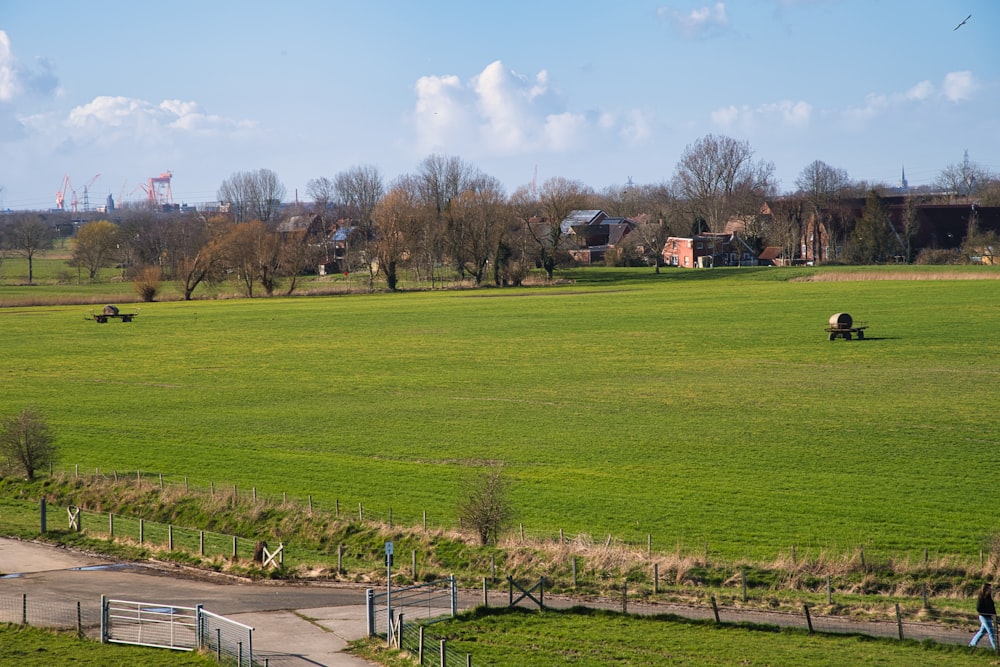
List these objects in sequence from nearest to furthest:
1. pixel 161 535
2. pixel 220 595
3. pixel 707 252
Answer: pixel 220 595, pixel 161 535, pixel 707 252

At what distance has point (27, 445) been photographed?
40.8 meters

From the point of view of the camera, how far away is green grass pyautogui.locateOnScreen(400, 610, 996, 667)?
2075cm

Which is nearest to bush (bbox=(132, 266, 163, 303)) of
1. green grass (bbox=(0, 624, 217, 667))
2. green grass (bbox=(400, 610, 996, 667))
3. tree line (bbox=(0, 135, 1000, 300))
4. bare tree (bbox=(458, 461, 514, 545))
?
tree line (bbox=(0, 135, 1000, 300))

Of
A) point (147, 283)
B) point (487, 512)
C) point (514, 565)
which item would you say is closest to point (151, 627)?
point (514, 565)

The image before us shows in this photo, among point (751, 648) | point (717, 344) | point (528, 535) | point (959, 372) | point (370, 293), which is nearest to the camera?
point (751, 648)

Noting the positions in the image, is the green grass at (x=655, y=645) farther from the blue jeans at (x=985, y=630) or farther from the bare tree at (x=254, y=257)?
the bare tree at (x=254, y=257)

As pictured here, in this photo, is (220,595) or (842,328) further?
(842,328)

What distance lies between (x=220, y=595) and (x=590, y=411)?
92.5ft

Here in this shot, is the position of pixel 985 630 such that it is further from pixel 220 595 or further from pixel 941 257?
pixel 941 257

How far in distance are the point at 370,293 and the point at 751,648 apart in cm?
12537

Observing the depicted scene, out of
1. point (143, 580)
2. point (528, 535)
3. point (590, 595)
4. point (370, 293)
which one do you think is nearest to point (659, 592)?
point (590, 595)

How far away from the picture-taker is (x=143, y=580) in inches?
1129

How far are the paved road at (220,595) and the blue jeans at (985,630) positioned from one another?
12.2 m

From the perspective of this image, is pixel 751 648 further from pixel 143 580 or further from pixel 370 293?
pixel 370 293
